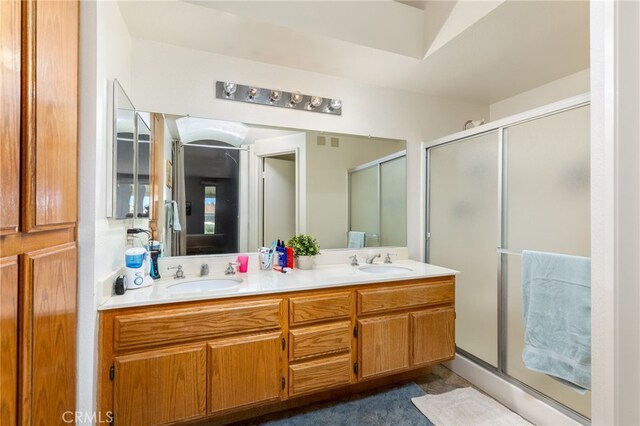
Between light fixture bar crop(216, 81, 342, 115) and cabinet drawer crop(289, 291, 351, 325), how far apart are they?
4.70 ft

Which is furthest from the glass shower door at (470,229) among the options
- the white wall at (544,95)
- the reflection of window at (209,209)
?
the reflection of window at (209,209)

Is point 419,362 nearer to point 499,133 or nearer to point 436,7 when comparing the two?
point 499,133

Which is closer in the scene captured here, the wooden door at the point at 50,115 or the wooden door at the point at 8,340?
the wooden door at the point at 8,340

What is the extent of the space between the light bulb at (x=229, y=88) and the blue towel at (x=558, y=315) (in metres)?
2.16

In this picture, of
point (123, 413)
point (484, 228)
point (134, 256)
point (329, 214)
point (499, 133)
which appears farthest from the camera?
point (329, 214)

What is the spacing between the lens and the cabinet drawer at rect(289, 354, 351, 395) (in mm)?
1682

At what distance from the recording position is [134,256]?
5.20 ft

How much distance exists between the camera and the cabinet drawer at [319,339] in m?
1.68

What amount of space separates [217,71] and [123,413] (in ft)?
6.67

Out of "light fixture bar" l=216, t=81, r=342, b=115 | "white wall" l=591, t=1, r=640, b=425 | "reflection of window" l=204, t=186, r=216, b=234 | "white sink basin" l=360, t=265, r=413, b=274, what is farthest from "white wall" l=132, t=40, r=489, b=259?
"white wall" l=591, t=1, r=640, b=425

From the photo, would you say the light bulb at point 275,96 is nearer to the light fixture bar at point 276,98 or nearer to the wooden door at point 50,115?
the light fixture bar at point 276,98

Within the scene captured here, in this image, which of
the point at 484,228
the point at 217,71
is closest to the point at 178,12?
the point at 217,71

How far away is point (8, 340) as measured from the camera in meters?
0.79

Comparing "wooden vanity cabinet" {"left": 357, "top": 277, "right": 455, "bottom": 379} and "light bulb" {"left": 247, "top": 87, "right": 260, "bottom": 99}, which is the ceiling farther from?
"wooden vanity cabinet" {"left": 357, "top": 277, "right": 455, "bottom": 379}
